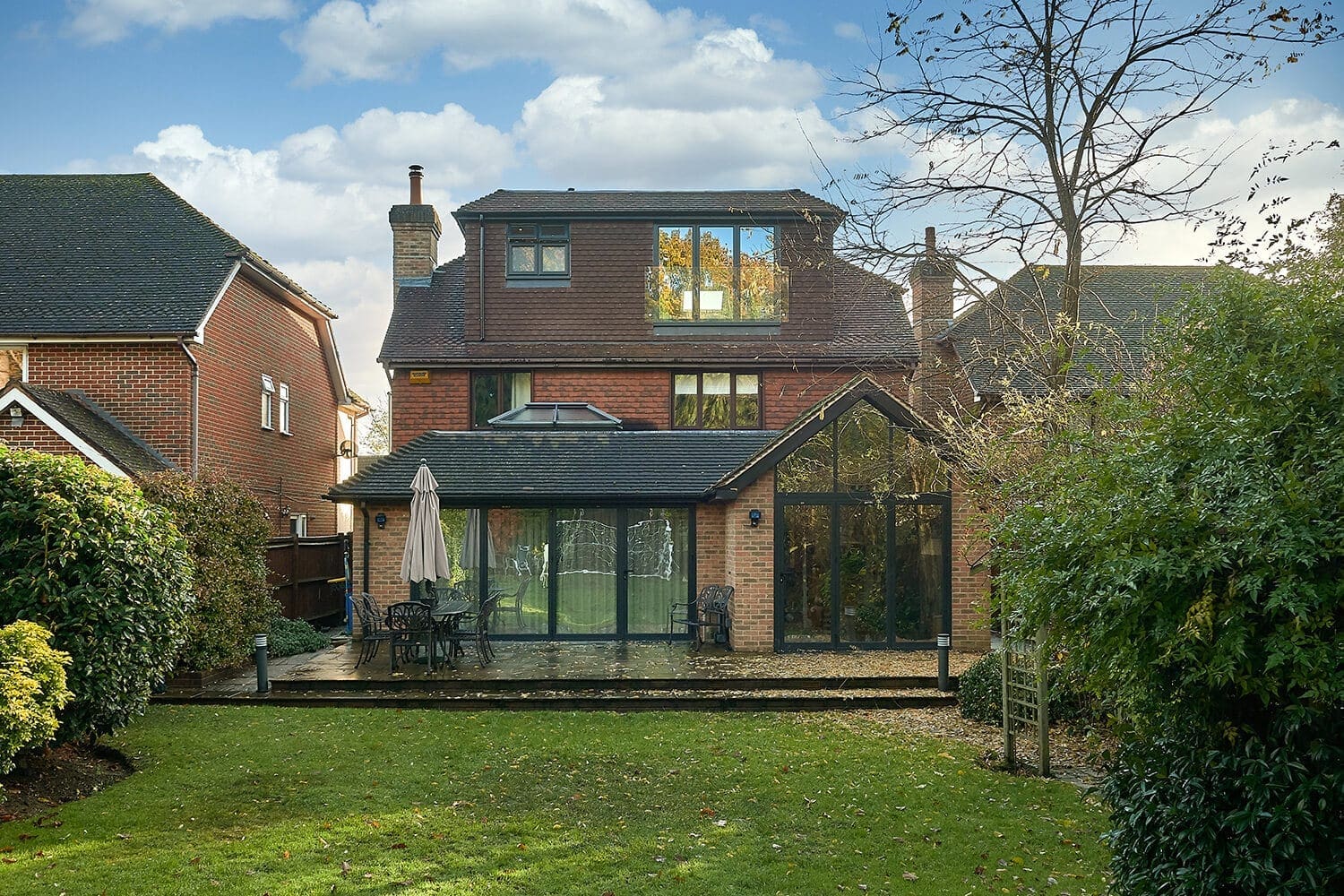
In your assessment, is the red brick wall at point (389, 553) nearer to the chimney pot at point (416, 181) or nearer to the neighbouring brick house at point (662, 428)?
the neighbouring brick house at point (662, 428)

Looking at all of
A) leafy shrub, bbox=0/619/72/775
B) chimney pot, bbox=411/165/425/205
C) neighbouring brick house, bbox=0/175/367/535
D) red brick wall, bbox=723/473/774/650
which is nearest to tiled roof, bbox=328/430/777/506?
red brick wall, bbox=723/473/774/650

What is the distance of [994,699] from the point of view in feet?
37.0

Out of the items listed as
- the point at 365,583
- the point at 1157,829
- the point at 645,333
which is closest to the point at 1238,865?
the point at 1157,829

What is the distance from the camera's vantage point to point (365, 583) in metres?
17.2

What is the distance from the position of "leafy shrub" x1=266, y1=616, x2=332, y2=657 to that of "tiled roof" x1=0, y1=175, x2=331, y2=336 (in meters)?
5.55

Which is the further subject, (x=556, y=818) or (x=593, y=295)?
(x=593, y=295)

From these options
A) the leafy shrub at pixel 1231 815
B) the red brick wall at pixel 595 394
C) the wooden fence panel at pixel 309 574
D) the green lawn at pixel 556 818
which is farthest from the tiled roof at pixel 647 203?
the leafy shrub at pixel 1231 815

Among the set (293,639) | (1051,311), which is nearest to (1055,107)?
(1051,311)

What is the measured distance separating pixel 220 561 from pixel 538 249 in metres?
9.73

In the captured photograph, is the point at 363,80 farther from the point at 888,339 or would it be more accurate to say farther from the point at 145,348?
the point at 888,339

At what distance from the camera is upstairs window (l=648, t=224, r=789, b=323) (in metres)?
20.6

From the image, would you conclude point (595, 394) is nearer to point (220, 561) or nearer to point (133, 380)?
point (220, 561)

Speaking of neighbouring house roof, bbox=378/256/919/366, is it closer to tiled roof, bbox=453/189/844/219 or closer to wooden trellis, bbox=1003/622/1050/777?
tiled roof, bbox=453/189/844/219

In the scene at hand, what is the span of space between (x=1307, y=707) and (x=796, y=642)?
12.1 m
